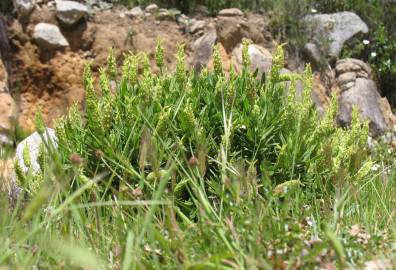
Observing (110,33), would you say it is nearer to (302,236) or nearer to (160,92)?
(160,92)

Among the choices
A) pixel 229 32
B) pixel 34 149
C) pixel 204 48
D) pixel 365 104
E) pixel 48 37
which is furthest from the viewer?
pixel 365 104

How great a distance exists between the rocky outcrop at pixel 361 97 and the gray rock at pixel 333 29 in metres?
0.25

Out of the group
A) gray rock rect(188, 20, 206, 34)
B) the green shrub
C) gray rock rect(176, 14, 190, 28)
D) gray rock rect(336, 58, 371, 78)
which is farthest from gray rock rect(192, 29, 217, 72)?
the green shrub

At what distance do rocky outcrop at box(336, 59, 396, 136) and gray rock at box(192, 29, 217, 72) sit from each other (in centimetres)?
181

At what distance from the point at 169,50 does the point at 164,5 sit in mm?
971

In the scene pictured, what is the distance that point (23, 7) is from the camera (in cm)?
793

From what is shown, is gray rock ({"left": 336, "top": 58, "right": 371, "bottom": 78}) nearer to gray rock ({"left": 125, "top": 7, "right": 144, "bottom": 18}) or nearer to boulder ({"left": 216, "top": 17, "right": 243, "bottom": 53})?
boulder ({"left": 216, "top": 17, "right": 243, "bottom": 53})

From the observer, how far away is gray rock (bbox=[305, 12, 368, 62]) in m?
8.68

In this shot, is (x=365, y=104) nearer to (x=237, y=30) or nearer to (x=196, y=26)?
(x=237, y=30)

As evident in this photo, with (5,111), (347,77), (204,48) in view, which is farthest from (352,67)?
(5,111)

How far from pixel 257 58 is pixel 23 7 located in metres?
2.91

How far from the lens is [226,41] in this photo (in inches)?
320

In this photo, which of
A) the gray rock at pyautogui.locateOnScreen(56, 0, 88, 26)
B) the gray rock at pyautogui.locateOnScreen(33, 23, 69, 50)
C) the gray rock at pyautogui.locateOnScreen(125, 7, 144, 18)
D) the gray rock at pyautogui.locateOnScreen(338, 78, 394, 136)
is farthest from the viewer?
the gray rock at pyautogui.locateOnScreen(125, 7, 144, 18)

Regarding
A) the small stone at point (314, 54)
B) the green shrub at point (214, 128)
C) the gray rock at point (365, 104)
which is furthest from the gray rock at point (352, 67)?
the green shrub at point (214, 128)
